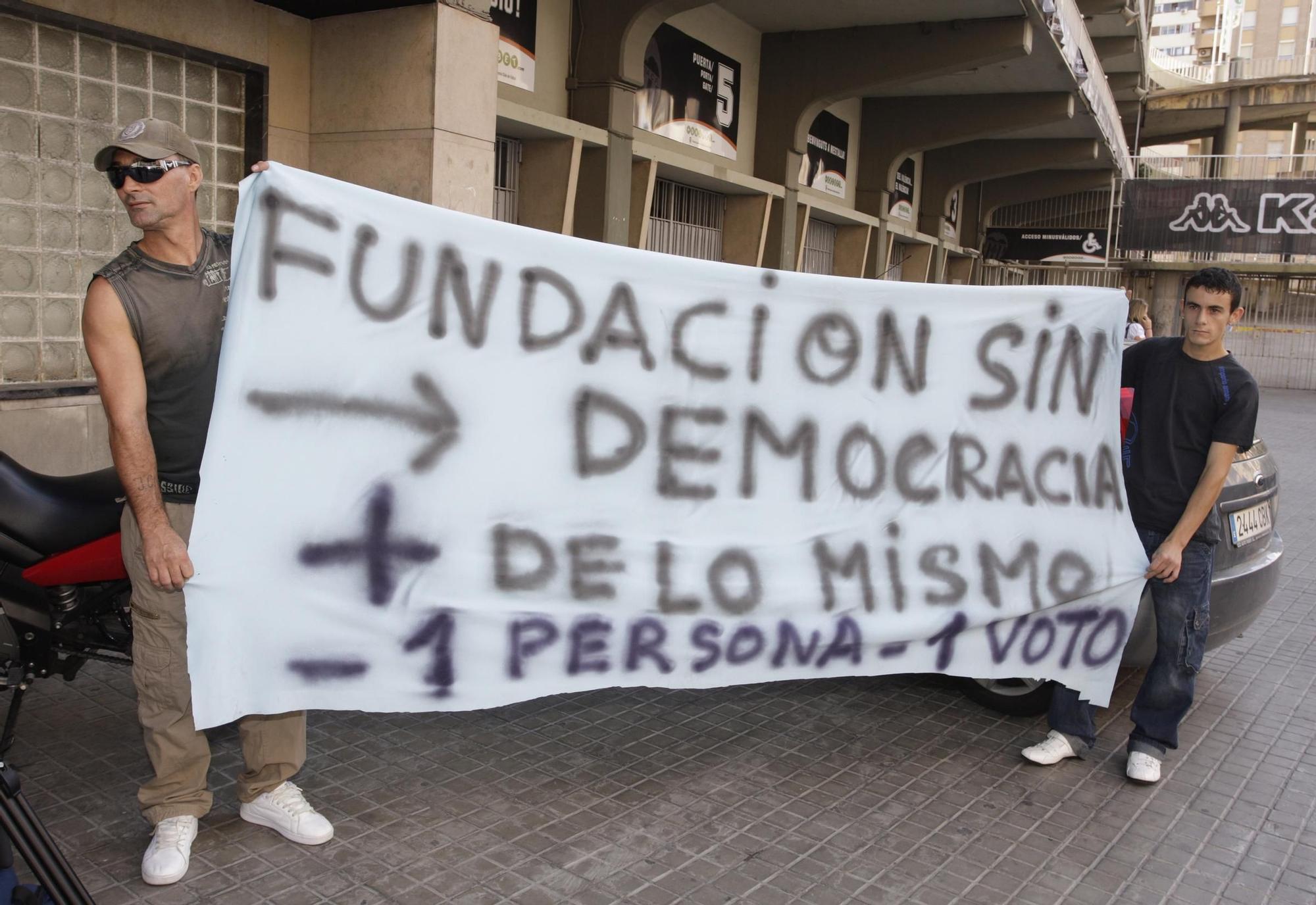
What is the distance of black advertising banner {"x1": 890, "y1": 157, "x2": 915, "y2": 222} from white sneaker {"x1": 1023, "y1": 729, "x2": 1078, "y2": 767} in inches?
572

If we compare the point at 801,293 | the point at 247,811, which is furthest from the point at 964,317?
the point at 247,811

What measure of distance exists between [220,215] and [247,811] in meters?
4.18

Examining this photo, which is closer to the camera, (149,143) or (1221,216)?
(149,143)

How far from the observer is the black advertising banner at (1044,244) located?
964 inches

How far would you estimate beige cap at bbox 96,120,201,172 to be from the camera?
2.85 m

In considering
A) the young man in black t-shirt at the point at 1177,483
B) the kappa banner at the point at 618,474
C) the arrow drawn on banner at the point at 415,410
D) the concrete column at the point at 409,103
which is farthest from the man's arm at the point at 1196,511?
the concrete column at the point at 409,103

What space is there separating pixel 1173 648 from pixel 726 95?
9.68 m

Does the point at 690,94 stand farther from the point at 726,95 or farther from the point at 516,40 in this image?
the point at 516,40

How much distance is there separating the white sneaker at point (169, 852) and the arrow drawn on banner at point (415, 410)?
1.17 m

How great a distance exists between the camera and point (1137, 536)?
13.0ft

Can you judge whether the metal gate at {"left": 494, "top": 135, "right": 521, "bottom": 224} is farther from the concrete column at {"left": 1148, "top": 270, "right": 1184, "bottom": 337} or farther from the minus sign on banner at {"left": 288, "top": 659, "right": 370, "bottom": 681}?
the concrete column at {"left": 1148, "top": 270, "right": 1184, "bottom": 337}

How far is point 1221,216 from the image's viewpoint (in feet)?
81.7

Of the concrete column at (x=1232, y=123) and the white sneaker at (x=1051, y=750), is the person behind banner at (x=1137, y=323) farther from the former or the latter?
the concrete column at (x=1232, y=123)

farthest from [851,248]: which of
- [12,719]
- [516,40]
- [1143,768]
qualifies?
[12,719]
